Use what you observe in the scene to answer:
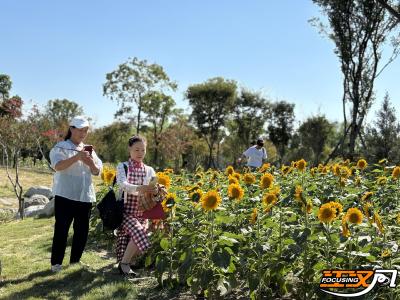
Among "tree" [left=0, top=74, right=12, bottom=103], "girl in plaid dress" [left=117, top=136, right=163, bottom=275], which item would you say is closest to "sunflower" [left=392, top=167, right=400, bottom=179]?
"girl in plaid dress" [left=117, top=136, right=163, bottom=275]

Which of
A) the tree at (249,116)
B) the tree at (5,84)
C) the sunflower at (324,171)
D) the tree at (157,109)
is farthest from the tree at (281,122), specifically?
the tree at (5,84)

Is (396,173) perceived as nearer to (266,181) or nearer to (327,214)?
(266,181)

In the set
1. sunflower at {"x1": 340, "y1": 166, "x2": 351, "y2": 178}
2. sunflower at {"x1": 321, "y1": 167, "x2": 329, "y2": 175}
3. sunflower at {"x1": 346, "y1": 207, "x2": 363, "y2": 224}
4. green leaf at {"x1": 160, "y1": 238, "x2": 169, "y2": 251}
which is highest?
sunflower at {"x1": 321, "y1": 167, "x2": 329, "y2": 175}

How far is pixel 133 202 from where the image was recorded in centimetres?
479

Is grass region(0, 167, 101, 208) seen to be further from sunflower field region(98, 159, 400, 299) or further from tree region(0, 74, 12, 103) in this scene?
tree region(0, 74, 12, 103)

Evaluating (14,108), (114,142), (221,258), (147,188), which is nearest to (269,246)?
(221,258)

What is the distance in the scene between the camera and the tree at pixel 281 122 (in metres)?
38.8

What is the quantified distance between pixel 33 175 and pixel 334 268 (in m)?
24.2

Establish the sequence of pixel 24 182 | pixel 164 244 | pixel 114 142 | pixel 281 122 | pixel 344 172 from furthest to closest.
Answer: pixel 114 142 → pixel 281 122 → pixel 24 182 → pixel 344 172 → pixel 164 244

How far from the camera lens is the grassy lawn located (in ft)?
13.5

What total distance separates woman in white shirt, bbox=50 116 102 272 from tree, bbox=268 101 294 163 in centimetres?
3467

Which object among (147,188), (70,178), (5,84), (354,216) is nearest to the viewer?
(354,216)

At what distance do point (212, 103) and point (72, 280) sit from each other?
104ft

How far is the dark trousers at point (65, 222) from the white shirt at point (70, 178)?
76 millimetres
